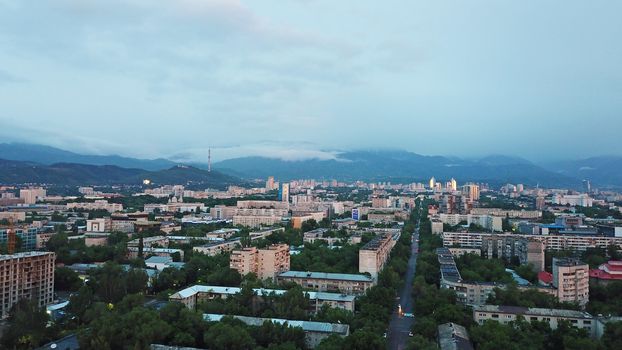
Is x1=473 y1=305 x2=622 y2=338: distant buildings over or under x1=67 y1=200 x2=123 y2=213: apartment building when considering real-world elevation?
under

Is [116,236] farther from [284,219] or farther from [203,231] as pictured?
[284,219]

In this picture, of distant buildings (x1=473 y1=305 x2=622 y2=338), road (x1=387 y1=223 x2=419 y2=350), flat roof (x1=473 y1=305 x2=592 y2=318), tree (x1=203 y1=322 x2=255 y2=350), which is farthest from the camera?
flat roof (x1=473 y1=305 x2=592 y2=318)

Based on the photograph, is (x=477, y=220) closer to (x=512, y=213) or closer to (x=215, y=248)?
(x=512, y=213)

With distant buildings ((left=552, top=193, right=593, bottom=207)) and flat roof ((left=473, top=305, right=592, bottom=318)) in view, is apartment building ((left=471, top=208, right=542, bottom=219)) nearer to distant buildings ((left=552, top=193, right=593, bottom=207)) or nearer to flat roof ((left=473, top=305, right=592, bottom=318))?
distant buildings ((left=552, top=193, right=593, bottom=207))

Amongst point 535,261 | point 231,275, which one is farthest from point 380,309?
point 535,261

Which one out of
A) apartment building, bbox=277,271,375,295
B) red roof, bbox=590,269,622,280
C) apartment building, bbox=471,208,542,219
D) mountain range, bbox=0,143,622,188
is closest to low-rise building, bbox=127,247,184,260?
apartment building, bbox=277,271,375,295

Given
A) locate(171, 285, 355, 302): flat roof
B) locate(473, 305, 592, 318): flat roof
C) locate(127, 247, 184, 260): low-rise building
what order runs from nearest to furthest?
locate(473, 305, 592, 318): flat roof
locate(171, 285, 355, 302): flat roof
locate(127, 247, 184, 260): low-rise building

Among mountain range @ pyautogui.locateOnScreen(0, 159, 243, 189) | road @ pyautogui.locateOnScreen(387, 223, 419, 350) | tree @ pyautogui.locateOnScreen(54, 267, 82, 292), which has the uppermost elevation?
mountain range @ pyautogui.locateOnScreen(0, 159, 243, 189)
